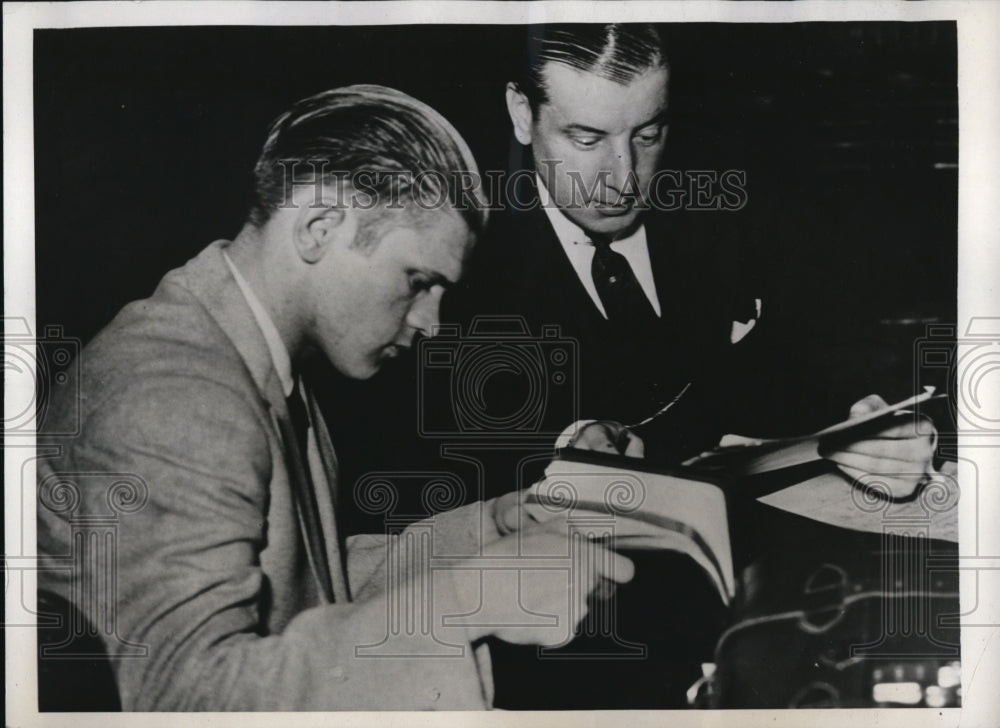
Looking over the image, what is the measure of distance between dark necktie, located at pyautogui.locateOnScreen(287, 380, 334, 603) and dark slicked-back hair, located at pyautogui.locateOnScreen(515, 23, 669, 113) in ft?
2.58

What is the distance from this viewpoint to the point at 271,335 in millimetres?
1726

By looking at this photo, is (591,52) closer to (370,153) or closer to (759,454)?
(370,153)

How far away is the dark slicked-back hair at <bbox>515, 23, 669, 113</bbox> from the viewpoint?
5.73 feet

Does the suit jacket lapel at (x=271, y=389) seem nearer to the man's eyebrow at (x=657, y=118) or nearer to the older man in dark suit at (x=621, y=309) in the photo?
the older man in dark suit at (x=621, y=309)

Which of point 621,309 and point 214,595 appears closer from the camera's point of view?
point 214,595

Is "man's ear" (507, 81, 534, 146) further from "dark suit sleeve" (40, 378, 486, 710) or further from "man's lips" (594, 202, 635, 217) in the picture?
"dark suit sleeve" (40, 378, 486, 710)

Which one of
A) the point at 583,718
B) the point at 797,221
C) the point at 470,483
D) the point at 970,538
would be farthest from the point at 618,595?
the point at 797,221

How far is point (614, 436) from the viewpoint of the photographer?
1.74 m

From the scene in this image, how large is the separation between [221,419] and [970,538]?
1562 millimetres

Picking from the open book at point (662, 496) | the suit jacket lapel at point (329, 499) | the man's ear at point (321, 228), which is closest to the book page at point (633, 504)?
the open book at point (662, 496)

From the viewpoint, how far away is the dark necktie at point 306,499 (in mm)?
1718

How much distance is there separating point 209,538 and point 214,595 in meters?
0.11

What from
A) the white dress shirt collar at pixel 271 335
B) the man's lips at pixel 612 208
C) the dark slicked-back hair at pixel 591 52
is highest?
the dark slicked-back hair at pixel 591 52

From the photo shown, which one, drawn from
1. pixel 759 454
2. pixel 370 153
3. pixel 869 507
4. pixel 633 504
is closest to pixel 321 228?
pixel 370 153
